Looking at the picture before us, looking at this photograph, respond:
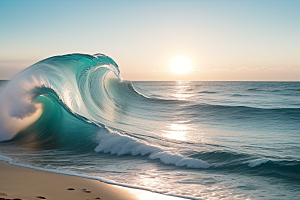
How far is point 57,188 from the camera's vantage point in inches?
161

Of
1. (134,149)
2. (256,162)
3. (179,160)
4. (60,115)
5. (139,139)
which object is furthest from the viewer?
(60,115)

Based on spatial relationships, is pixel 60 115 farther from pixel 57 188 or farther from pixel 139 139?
pixel 57 188

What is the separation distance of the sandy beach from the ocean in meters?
0.32

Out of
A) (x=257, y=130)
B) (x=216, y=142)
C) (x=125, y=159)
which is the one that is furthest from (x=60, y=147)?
(x=257, y=130)

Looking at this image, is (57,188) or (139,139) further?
(139,139)

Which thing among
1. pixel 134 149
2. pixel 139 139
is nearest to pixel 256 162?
pixel 134 149

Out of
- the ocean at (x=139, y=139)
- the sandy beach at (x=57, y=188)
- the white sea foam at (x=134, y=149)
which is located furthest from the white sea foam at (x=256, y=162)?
the sandy beach at (x=57, y=188)

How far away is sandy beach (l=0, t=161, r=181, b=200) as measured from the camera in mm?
3750

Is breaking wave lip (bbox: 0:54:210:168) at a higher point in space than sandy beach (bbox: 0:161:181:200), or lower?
higher

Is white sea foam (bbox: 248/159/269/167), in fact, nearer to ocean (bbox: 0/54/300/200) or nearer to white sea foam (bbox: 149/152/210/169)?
ocean (bbox: 0/54/300/200)

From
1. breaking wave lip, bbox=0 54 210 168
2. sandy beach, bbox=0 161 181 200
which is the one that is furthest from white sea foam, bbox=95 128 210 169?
sandy beach, bbox=0 161 181 200

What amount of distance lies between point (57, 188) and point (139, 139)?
374 cm

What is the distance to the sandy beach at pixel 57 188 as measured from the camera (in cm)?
375

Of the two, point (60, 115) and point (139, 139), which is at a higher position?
point (60, 115)
